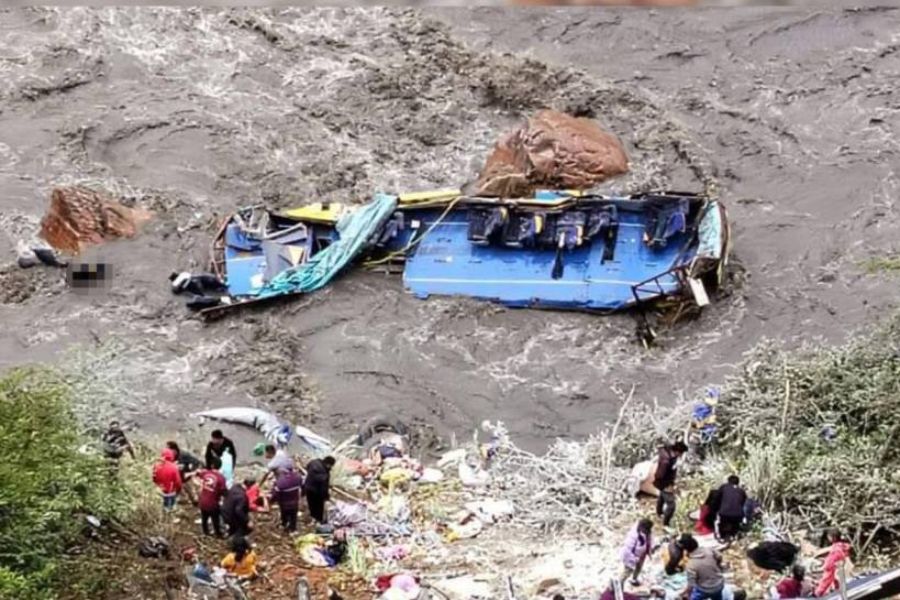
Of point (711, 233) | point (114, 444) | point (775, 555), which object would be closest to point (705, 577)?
point (775, 555)

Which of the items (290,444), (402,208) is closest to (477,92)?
(402,208)

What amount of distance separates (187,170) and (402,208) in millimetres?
4769

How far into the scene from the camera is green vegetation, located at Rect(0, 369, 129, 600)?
8.98m

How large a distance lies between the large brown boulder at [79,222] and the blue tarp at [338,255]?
11.0ft

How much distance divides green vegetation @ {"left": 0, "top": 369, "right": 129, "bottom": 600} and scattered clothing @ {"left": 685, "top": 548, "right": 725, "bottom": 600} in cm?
495

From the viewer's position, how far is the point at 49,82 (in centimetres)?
2358

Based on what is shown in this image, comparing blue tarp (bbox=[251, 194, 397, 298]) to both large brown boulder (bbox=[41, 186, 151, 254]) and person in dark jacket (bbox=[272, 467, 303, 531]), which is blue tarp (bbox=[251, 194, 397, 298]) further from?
person in dark jacket (bbox=[272, 467, 303, 531])

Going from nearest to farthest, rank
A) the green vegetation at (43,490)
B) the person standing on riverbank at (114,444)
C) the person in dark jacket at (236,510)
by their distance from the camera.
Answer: the green vegetation at (43,490), the person in dark jacket at (236,510), the person standing on riverbank at (114,444)

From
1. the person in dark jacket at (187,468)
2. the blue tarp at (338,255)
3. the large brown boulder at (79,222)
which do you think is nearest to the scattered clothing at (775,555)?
the person in dark jacket at (187,468)

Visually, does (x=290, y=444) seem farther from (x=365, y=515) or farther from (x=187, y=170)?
(x=187, y=170)

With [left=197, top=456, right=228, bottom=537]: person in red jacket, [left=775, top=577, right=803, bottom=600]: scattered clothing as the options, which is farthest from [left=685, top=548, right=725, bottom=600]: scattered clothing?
[left=197, top=456, right=228, bottom=537]: person in red jacket

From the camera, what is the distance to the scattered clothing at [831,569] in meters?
10.3

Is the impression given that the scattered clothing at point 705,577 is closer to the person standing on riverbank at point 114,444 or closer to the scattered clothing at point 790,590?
the scattered clothing at point 790,590

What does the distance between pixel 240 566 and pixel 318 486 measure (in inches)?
46.4
